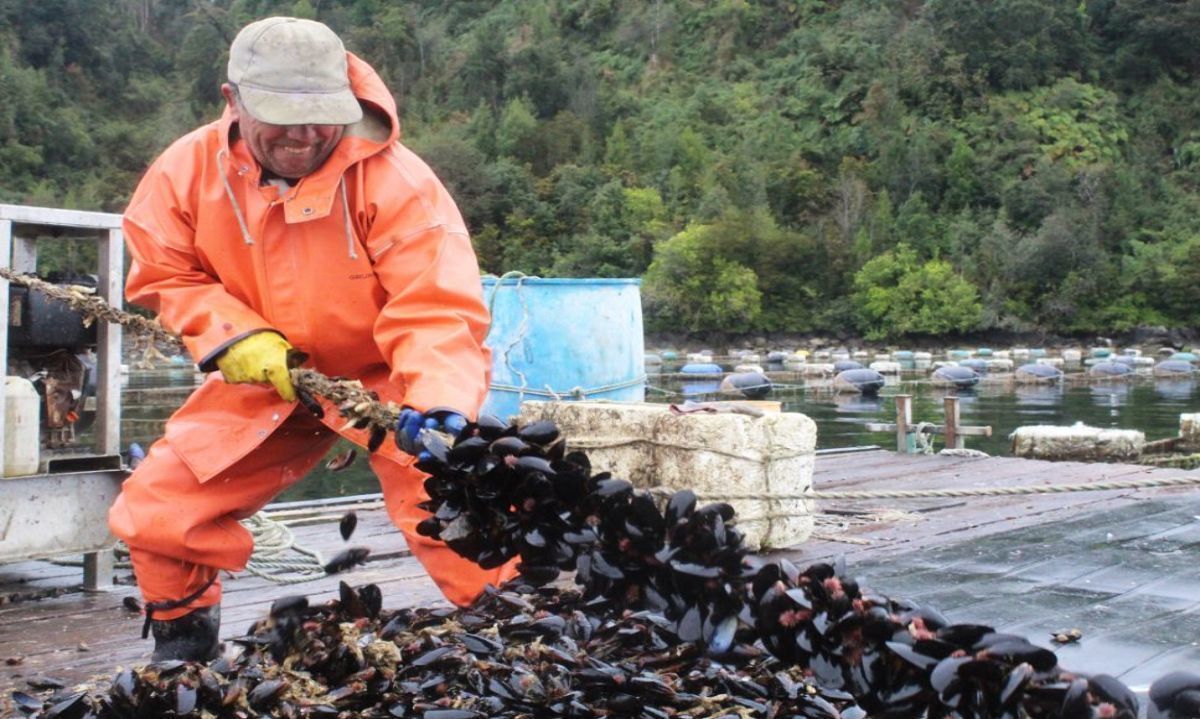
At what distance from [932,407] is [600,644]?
28523mm

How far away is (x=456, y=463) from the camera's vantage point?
10.0ft

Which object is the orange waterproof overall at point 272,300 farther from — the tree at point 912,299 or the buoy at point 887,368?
the tree at point 912,299

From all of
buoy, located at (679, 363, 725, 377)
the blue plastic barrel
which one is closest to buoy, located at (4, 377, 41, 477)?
the blue plastic barrel

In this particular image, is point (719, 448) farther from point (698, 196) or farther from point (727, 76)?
point (727, 76)

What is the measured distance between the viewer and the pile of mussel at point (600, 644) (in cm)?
261

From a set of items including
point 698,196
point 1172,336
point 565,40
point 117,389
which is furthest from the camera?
point 565,40

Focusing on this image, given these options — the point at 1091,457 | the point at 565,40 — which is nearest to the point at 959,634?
the point at 1091,457

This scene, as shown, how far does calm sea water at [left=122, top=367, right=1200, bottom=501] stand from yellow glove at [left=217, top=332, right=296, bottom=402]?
45.0 feet

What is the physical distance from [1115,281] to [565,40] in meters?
67.5

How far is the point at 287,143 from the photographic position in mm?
3500

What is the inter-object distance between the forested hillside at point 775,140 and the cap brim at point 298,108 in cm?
5774

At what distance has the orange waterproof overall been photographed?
3.50 m

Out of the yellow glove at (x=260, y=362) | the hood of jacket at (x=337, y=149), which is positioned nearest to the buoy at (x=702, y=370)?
the hood of jacket at (x=337, y=149)

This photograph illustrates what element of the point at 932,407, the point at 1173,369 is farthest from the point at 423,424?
the point at 1173,369
